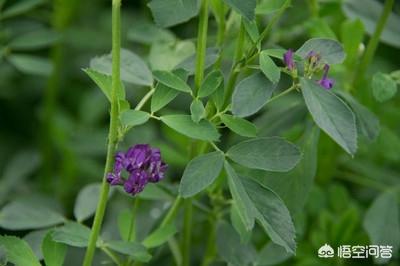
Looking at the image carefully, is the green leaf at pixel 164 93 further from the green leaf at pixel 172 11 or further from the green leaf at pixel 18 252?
the green leaf at pixel 18 252

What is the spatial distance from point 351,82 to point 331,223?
295mm

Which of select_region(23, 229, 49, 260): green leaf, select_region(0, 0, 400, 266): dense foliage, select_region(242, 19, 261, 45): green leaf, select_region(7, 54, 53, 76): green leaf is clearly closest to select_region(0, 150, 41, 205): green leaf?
select_region(0, 0, 400, 266): dense foliage

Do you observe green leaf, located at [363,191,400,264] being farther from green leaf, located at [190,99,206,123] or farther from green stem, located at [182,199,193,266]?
green leaf, located at [190,99,206,123]

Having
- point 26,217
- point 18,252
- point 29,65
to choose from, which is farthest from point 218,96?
point 29,65

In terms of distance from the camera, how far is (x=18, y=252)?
3.54 feet

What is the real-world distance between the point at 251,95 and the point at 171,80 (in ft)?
0.38

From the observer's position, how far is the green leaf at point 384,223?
4.66 ft

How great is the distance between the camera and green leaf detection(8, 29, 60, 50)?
5.45 ft

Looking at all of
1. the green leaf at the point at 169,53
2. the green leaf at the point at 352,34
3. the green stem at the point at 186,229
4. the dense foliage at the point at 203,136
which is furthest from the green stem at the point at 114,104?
the green leaf at the point at 352,34

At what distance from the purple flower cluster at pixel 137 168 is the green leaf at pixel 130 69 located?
0.20m

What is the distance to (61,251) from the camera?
1098mm

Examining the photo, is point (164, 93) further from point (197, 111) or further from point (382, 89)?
point (382, 89)

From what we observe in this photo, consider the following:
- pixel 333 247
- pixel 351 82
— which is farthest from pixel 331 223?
pixel 351 82

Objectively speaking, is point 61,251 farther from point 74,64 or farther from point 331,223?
point 74,64
